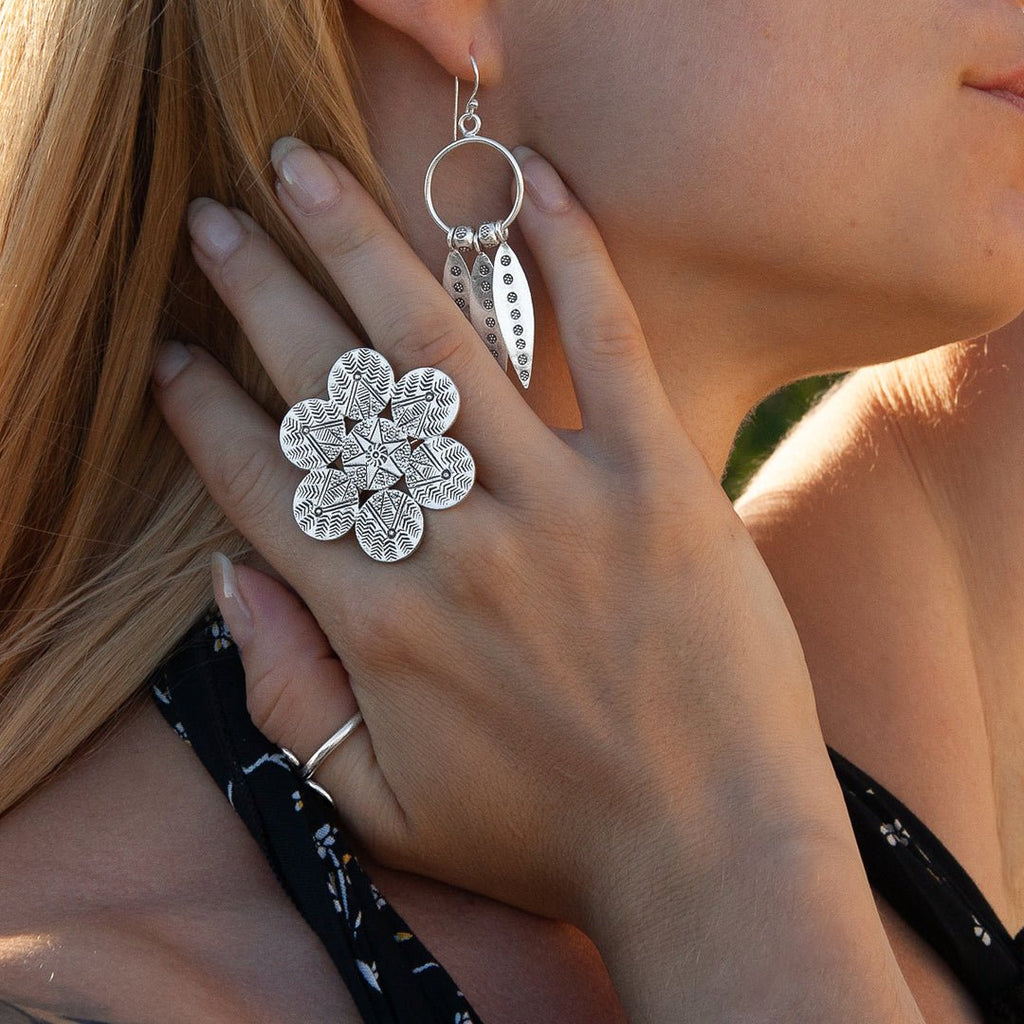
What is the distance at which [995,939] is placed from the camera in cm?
162

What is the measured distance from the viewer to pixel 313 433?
4.22 ft

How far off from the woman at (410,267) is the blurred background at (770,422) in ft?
10.3

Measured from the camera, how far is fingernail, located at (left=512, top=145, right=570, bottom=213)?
1.35m

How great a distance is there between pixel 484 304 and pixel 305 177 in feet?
0.84

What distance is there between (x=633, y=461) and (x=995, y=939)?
3.01ft

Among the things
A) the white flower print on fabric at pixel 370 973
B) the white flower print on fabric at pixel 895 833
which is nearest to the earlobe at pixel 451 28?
the white flower print on fabric at pixel 370 973

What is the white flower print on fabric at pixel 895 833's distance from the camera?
1617 mm

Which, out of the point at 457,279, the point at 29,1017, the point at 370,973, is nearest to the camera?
the point at 29,1017

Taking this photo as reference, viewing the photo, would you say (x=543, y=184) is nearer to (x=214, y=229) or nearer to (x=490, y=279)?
(x=490, y=279)

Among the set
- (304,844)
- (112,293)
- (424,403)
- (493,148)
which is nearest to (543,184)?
(493,148)

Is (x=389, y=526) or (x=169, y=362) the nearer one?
(x=389, y=526)

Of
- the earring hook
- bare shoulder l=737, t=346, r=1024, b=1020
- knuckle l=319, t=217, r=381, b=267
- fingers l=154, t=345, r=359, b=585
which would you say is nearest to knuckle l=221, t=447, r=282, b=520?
fingers l=154, t=345, r=359, b=585

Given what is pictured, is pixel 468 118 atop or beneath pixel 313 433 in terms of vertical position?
atop

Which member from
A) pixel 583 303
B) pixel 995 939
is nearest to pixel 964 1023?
pixel 995 939
